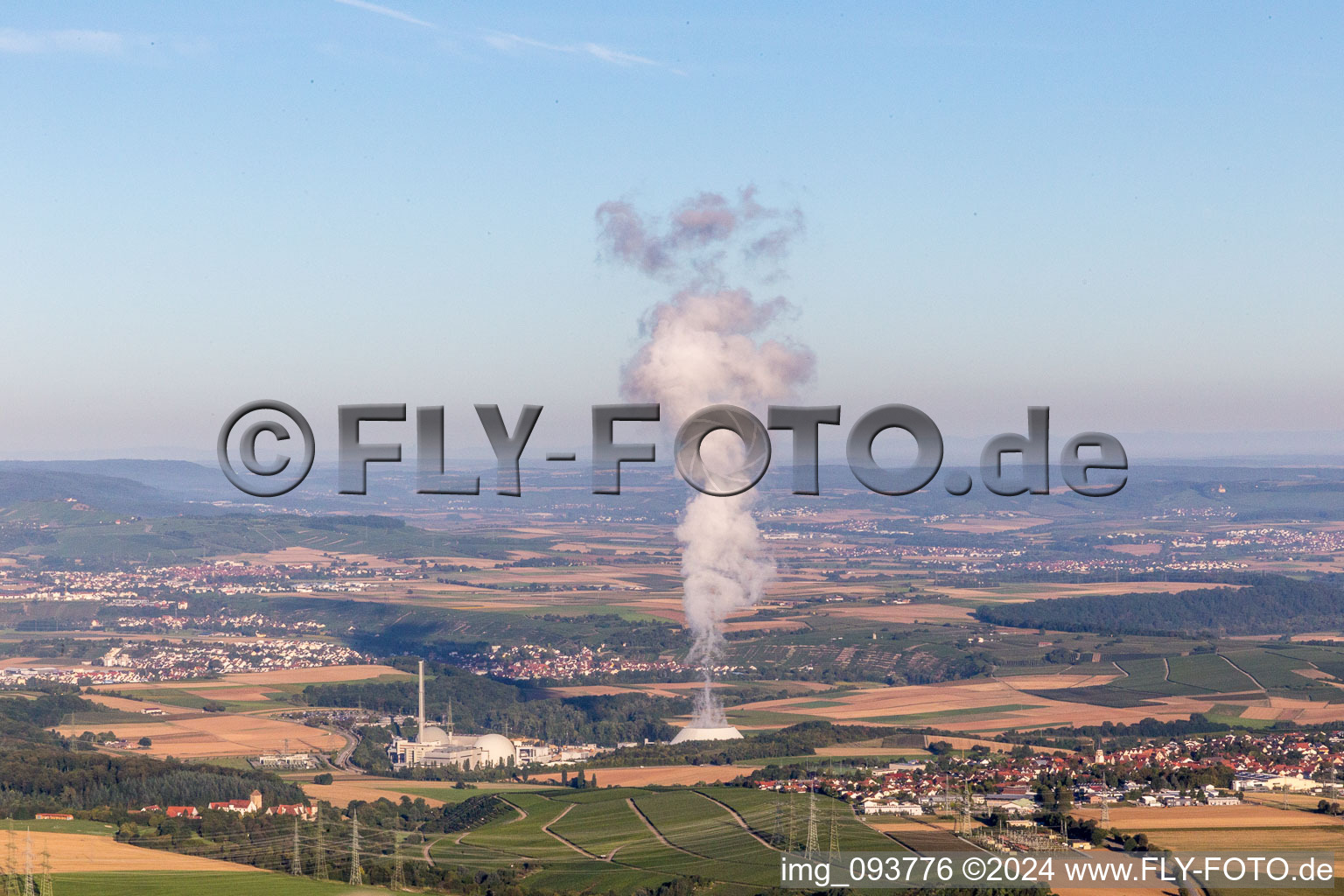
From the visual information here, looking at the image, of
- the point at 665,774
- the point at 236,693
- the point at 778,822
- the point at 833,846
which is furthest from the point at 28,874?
the point at 236,693

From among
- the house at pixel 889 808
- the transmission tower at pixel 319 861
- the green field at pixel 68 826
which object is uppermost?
the house at pixel 889 808

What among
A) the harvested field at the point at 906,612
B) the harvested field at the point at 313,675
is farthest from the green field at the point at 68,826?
the harvested field at the point at 906,612

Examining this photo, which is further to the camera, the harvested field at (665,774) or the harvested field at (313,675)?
the harvested field at (313,675)

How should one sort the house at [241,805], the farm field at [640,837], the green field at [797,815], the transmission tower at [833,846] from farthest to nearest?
the house at [241,805] → the farm field at [640,837] → the green field at [797,815] → the transmission tower at [833,846]

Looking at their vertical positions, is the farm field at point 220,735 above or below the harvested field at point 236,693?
above

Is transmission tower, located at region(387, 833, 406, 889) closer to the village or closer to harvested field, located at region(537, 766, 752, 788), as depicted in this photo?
the village

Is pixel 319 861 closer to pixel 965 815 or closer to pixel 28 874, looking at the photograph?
pixel 28 874

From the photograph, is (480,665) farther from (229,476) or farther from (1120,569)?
(1120,569)

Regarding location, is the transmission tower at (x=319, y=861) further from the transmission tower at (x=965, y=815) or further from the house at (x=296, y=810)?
the transmission tower at (x=965, y=815)
